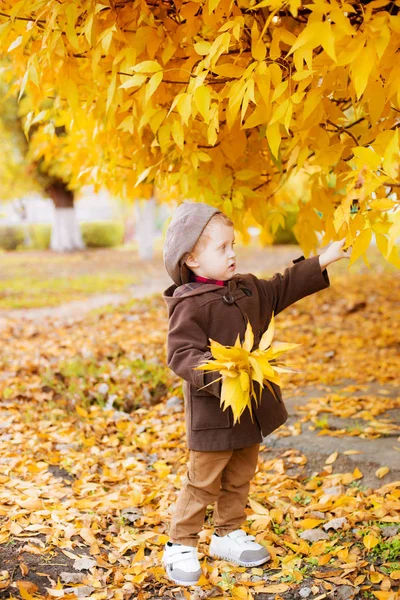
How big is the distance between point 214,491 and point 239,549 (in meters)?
0.30

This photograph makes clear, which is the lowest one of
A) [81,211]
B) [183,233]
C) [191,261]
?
[191,261]

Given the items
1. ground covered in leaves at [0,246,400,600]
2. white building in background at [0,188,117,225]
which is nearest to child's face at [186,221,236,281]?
ground covered in leaves at [0,246,400,600]

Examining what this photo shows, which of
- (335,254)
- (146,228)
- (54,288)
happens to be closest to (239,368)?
(335,254)

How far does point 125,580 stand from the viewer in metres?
2.57

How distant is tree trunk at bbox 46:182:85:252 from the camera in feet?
62.3

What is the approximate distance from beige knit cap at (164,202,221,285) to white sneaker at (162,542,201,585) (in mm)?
1074

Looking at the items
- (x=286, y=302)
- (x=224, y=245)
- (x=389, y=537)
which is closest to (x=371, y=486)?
(x=389, y=537)

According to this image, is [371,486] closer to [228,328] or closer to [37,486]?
[228,328]

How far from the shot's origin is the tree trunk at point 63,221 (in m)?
19.0

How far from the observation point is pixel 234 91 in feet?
6.73

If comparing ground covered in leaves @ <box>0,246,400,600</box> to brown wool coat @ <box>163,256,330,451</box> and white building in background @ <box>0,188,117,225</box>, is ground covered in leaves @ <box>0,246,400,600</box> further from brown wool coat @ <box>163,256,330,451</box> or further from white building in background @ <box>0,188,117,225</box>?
white building in background @ <box>0,188,117,225</box>

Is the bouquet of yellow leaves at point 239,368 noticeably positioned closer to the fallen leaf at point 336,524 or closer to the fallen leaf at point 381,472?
the fallen leaf at point 336,524

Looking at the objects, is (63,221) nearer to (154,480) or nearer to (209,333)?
(154,480)

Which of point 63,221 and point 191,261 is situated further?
point 63,221
